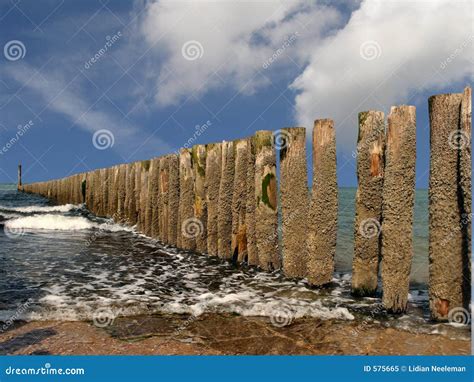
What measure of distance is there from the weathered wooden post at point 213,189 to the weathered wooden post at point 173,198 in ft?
4.87

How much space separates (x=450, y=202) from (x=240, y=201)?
3.83 m

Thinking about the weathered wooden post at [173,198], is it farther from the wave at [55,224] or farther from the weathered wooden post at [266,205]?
the wave at [55,224]

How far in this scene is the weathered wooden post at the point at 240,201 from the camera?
7684 mm

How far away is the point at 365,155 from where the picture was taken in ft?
18.3

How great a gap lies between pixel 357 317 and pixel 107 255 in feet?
20.0

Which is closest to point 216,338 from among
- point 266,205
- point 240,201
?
point 266,205

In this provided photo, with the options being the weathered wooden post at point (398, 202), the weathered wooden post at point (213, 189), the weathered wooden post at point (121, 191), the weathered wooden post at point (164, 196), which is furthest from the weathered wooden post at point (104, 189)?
the weathered wooden post at point (398, 202)

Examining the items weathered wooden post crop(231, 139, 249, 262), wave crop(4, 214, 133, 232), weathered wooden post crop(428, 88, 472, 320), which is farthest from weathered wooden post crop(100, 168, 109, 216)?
weathered wooden post crop(428, 88, 472, 320)

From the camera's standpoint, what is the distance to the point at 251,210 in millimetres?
7422

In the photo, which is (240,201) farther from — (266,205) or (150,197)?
(150,197)

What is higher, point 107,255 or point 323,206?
point 323,206

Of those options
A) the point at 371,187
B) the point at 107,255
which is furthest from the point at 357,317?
the point at 107,255

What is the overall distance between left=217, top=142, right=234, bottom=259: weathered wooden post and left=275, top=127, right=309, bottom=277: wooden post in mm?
1660

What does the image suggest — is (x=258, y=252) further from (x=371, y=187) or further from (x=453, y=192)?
(x=453, y=192)
